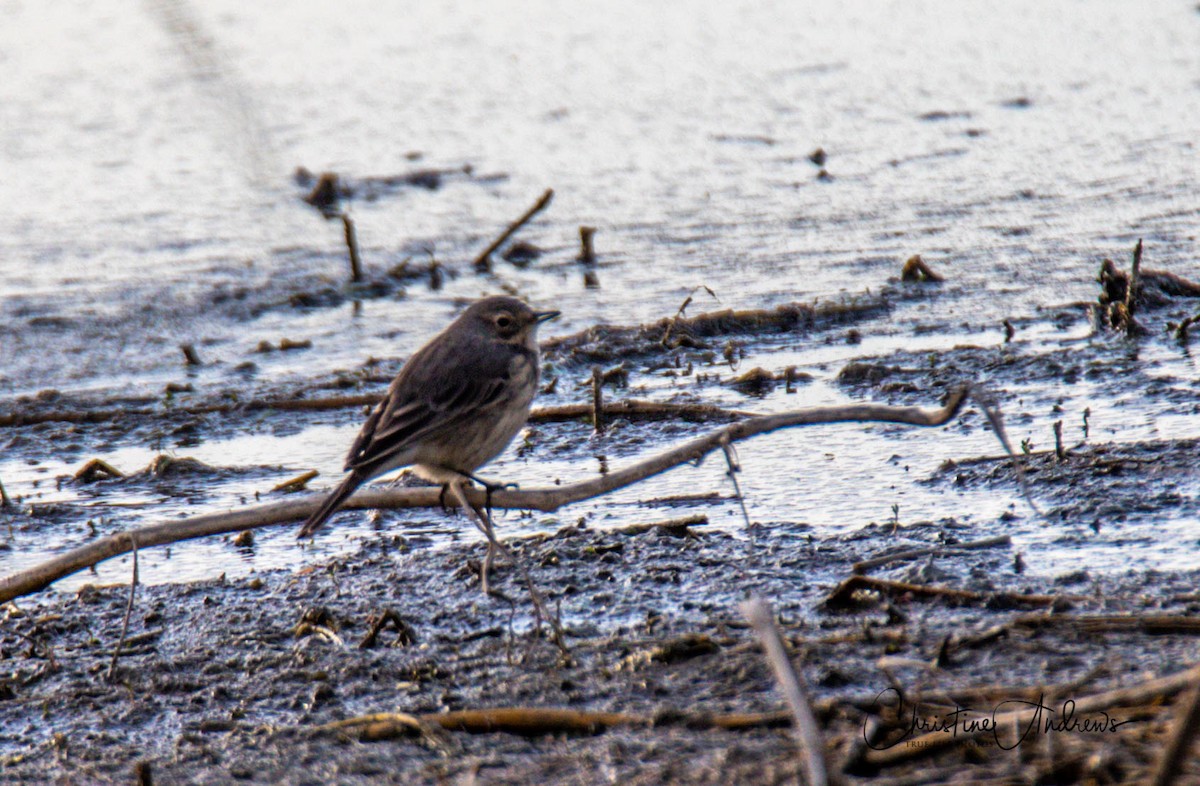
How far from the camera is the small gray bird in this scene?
5.54 m

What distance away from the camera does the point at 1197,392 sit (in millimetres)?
6684

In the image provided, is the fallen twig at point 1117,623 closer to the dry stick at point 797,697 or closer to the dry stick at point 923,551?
the dry stick at point 923,551

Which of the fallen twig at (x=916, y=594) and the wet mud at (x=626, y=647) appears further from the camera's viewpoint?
the fallen twig at (x=916, y=594)

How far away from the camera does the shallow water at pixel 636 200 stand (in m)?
6.80

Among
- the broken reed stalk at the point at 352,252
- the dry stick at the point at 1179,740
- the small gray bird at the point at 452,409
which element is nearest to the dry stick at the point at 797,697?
the dry stick at the point at 1179,740

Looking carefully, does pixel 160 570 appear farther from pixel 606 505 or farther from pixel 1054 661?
pixel 1054 661

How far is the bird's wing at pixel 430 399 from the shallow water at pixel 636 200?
699 millimetres

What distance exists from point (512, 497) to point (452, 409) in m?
0.91

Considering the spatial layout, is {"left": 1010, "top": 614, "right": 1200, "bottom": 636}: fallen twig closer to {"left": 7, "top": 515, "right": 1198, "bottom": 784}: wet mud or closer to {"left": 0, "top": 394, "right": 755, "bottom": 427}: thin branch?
{"left": 7, "top": 515, "right": 1198, "bottom": 784}: wet mud

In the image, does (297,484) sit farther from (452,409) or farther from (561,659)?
(561,659)

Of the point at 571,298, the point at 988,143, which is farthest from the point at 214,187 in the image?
the point at 988,143

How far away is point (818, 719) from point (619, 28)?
46.4ft

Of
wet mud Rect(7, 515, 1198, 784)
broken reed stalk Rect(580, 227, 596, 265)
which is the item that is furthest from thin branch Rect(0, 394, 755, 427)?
broken reed stalk Rect(580, 227, 596, 265)

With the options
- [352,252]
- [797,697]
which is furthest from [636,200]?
[797,697]
